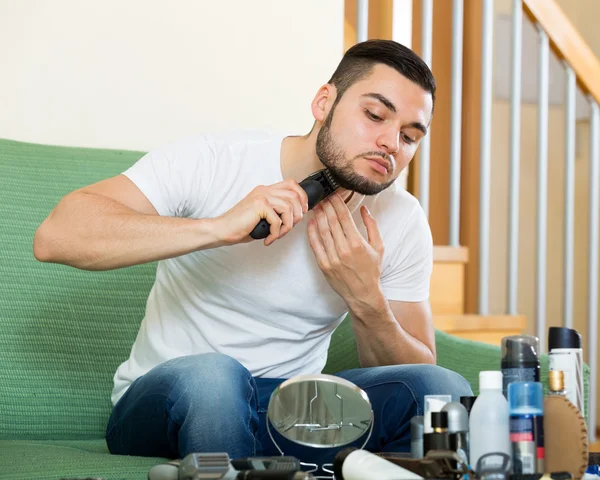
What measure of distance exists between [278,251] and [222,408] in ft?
1.28

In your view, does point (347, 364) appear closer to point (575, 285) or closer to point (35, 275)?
point (35, 275)

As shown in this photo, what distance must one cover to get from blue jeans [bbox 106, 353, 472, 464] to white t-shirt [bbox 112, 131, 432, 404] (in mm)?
83

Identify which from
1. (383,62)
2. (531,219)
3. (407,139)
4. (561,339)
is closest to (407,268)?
(407,139)

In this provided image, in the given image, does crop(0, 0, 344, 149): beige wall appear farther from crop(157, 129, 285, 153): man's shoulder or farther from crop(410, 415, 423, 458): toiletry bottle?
crop(410, 415, 423, 458): toiletry bottle

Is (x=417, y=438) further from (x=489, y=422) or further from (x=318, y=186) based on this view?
(x=318, y=186)

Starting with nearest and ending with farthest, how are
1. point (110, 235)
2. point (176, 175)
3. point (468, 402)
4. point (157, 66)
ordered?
1. point (468, 402)
2. point (110, 235)
3. point (176, 175)
4. point (157, 66)

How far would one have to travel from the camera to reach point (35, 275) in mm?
1552

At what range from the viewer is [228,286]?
1.44m

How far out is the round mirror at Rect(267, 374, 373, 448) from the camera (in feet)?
3.22

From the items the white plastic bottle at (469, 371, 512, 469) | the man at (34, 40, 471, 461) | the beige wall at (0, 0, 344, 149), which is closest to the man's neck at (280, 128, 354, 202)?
the man at (34, 40, 471, 461)

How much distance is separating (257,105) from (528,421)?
1.28 meters

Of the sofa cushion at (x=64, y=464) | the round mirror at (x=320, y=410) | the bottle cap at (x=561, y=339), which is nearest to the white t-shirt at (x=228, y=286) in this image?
the sofa cushion at (x=64, y=464)

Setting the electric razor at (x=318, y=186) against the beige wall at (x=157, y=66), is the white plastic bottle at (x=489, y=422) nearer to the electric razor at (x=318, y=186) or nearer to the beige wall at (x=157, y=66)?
the electric razor at (x=318, y=186)

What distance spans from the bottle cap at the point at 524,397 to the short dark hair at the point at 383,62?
2.19 ft
